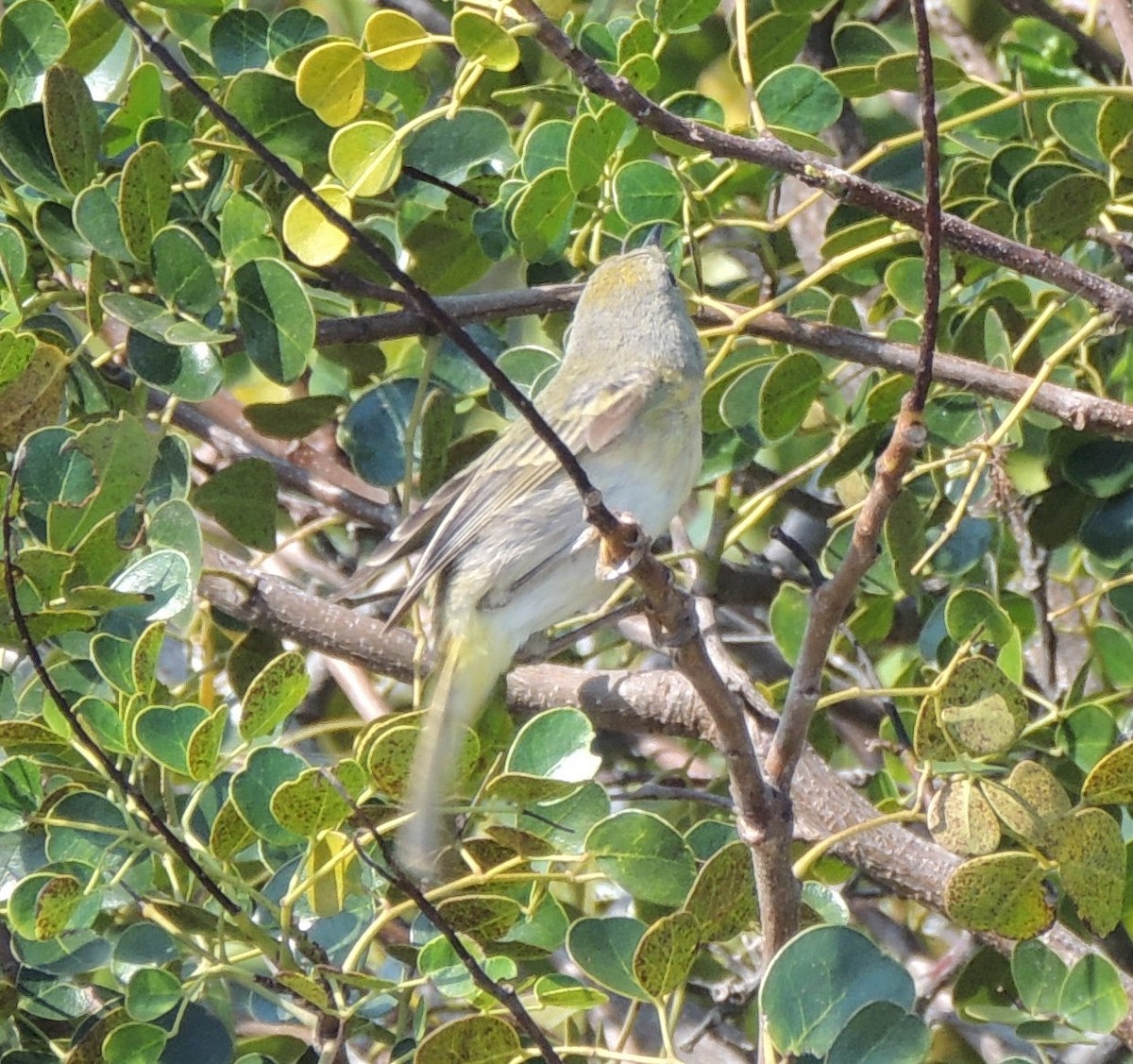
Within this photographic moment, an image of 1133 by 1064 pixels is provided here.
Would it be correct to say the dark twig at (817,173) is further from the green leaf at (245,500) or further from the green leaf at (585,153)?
the green leaf at (245,500)

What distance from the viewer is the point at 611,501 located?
8.29 feet

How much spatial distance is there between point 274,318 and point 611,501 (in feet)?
1.98

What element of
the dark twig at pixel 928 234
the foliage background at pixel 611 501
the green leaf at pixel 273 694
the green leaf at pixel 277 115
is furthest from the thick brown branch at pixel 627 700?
the dark twig at pixel 928 234

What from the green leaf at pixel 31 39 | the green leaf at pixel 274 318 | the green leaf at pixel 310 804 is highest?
the green leaf at pixel 31 39

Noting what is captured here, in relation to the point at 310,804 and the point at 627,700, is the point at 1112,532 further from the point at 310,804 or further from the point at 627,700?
the point at 310,804

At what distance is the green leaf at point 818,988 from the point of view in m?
1.66

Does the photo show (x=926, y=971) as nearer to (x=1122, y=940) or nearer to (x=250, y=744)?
(x=1122, y=940)

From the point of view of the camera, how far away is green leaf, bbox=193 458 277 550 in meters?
2.46

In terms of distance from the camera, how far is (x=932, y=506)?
2568mm

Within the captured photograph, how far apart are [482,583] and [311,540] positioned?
856mm

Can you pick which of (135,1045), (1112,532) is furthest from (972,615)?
(135,1045)

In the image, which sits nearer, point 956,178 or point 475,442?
point 956,178

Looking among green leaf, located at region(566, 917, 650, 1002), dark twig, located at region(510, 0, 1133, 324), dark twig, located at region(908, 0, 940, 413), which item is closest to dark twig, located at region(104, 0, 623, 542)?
dark twig, located at region(908, 0, 940, 413)

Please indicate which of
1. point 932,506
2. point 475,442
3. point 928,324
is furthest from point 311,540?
point 928,324
